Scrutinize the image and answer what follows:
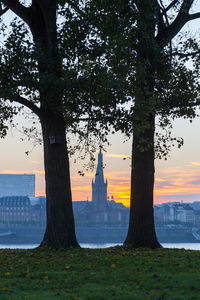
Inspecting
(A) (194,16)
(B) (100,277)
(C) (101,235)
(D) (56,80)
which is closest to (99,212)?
(C) (101,235)

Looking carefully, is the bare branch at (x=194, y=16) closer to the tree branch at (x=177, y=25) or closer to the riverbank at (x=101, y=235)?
the tree branch at (x=177, y=25)

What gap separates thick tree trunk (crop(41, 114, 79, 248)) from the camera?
→ 14.5 meters

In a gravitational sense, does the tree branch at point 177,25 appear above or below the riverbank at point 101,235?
above

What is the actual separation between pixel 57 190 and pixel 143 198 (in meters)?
2.83

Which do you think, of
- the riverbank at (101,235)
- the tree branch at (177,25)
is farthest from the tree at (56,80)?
the riverbank at (101,235)

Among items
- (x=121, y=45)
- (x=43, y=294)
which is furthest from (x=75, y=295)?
(x=121, y=45)

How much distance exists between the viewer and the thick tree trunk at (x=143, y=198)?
1524 centimetres

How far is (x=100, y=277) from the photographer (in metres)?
9.06

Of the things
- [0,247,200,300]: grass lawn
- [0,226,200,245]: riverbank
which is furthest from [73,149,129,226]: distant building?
[0,247,200,300]: grass lawn

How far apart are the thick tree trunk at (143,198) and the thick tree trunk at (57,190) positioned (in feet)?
6.91

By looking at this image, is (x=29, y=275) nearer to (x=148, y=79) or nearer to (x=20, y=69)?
(x=20, y=69)

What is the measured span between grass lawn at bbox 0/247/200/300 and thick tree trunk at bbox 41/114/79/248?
2.12 metres

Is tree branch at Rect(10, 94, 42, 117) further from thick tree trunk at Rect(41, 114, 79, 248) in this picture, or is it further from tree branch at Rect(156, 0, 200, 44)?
tree branch at Rect(156, 0, 200, 44)

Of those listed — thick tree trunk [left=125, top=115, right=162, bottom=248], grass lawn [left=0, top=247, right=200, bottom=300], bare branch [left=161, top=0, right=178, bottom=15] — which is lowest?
grass lawn [left=0, top=247, right=200, bottom=300]
